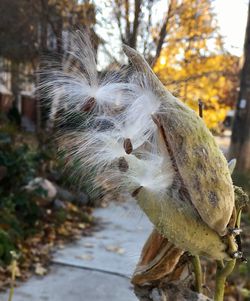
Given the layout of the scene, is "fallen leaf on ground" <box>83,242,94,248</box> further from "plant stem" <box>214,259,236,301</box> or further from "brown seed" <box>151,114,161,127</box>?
"brown seed" <box>151,114,161,127</box>

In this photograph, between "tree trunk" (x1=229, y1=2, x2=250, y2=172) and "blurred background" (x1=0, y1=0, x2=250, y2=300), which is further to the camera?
"tree trunk" (x1=229, y1=2, x2=250, y2=172)

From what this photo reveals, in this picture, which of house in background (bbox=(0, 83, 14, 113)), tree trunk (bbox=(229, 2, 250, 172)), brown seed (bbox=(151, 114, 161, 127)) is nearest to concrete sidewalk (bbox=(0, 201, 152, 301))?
tree trunk (bbox=(229, 2, 250, 172))

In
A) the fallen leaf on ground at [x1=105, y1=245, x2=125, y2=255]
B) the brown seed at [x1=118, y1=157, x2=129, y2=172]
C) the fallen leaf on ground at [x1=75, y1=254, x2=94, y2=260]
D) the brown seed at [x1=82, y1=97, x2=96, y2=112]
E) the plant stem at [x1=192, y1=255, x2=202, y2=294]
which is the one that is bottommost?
the fallen leaf on ground at [x1=105, y1=245, x2=125, y2=255]

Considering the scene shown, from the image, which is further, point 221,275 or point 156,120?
point 221,275

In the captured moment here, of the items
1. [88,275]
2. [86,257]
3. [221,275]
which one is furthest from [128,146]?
[86,257]

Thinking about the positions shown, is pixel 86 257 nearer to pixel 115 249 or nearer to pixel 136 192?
pixel 115 249

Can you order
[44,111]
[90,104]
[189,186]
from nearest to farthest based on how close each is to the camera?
[189,186] < [90,104] < [44,111]
